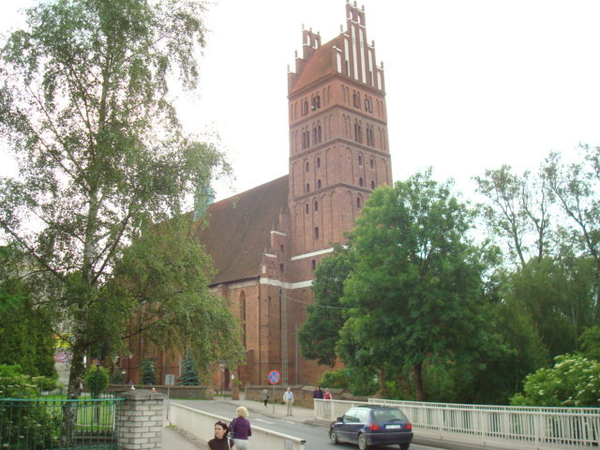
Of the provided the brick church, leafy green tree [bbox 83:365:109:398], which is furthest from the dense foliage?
the brick church

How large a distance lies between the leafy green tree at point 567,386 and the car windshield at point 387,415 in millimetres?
4037

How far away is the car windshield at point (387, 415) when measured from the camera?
16219 millimetres

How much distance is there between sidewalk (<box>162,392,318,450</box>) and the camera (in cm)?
1546

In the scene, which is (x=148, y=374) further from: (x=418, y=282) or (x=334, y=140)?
(x=418, y=282)

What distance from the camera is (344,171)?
47.8 meters

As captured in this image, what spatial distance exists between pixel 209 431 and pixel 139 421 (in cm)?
Answer: 582

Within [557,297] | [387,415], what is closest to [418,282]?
[387,415]

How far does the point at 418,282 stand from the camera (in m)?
22.8

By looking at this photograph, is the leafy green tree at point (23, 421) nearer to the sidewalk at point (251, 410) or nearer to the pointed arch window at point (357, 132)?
the sidewalk at point (251, 410)

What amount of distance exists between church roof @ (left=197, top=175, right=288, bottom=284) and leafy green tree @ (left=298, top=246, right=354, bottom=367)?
10014mm

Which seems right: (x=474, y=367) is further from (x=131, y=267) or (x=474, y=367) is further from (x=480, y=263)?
(x=131, y=267)

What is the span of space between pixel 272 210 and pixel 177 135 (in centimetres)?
3948

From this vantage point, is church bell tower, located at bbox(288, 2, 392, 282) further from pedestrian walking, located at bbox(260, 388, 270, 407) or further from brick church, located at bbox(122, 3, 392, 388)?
pedestrian walking, located at bbox(260, 388, 270, 407)

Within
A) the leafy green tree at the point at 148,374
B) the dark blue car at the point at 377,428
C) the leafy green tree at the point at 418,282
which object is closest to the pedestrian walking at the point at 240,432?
the dark blue car at the point at 377,428
